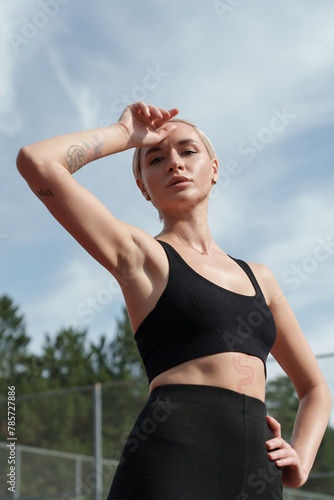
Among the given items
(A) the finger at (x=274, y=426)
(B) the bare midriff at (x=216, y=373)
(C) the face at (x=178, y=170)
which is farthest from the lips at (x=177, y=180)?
(A) the finger at (x=274, y=426)

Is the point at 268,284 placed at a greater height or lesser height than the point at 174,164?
lesser

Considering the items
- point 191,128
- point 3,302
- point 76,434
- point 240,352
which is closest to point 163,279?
point 240,352

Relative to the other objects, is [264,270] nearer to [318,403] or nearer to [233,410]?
[318,403]

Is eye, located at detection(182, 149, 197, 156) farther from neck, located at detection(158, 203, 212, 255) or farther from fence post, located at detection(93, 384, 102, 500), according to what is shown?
fence post, located at detection(93, 384, 102, 500)

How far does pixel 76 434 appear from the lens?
13211 mm

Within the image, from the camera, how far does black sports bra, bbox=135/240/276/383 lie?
1.84m

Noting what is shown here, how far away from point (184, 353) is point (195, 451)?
0.29 metres

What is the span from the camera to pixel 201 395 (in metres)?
1.79

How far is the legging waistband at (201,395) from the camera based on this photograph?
1778 mm

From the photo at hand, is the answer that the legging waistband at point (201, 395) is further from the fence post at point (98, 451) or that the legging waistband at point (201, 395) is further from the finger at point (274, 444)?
the fence post at point (98, 451)

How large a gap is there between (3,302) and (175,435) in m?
42.2

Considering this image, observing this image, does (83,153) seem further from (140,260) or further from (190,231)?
(190,231)

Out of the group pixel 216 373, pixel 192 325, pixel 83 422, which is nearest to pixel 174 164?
pixel 192 325

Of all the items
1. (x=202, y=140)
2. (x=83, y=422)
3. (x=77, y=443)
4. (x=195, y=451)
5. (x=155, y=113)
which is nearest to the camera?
(x=195, y=451)
